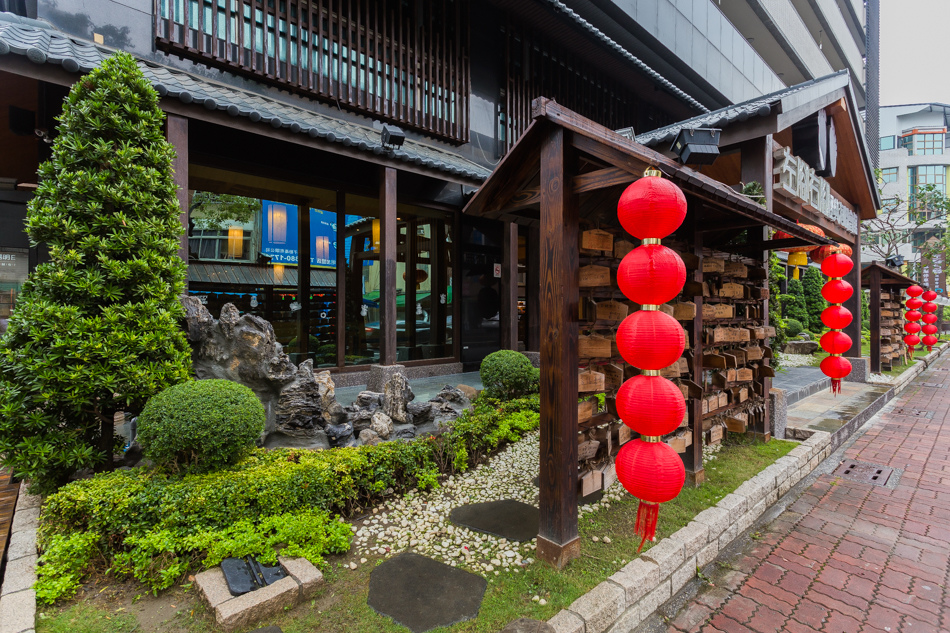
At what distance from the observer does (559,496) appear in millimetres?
3188

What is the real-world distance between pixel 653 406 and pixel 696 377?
7.44 ft

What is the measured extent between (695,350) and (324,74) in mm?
8096

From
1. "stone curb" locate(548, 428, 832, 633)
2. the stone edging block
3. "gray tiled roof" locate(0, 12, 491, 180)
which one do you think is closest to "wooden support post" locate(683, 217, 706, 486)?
"stone curb" locate(548, 428, 832, 633)

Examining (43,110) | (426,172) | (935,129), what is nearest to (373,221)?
(426,172)

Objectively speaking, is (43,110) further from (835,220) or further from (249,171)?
(835,220)

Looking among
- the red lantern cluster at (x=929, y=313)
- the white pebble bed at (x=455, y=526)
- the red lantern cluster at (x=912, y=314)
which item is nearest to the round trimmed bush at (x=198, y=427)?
the white pebble bed at (x=455, y=526)

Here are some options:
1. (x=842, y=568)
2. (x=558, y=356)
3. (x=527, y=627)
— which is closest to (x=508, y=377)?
(x=558, y=356)

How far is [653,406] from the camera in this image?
2.93m

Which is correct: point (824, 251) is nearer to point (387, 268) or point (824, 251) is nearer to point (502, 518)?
point (502, 518)

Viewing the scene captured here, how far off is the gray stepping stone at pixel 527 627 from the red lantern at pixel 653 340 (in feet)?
5.42

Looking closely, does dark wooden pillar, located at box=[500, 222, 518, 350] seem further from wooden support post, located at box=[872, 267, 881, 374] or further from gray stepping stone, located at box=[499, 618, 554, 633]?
wooden support post, located at box=[872, 267, 881, 374]

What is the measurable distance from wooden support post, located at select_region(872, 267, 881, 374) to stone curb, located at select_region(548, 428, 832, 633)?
424 inches

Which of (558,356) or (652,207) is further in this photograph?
(558,356)

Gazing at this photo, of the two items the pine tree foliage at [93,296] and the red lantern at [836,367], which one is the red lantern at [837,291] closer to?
the red lantern at [836,367]
